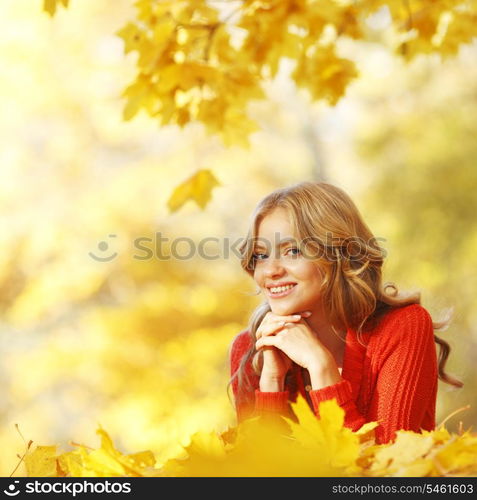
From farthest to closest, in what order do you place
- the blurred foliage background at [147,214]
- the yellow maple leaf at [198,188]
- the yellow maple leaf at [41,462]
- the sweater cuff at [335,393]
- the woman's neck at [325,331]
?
the blurred foliage background at [147,214]
the yellow maple leaf at [198,188]
the woman's neck at [325,331]
the sweater cuff at [335,393]
the yellow maple leaf at [41,462]

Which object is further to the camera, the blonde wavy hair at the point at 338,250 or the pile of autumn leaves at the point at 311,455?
the blonde wavy hair at the point at 338,250

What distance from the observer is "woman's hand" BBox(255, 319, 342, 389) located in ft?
4.22

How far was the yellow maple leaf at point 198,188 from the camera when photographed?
2189 mm

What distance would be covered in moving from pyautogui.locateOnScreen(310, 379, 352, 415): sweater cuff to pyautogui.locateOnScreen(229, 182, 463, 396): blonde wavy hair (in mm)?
159

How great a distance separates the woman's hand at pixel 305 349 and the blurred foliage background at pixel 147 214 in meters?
5.24

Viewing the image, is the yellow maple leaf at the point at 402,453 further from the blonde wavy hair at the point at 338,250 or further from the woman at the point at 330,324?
the blonde wavy hair at the point at 338,250

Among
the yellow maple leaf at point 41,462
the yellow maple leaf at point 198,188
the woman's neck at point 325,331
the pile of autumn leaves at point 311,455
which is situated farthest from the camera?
the yellow maple leaf at point 198,188

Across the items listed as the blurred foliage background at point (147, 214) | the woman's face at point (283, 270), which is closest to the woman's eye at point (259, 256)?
the woman's face at point (283, 270)

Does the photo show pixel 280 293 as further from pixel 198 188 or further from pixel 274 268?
pixel 198 188

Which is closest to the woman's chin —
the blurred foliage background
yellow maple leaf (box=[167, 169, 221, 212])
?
yellow maple leaf (box=[167, 169, 221, 212])

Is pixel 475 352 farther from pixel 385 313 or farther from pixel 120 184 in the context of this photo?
pixel 385 313

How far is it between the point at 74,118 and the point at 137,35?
577 cm

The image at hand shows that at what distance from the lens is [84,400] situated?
7469mm
